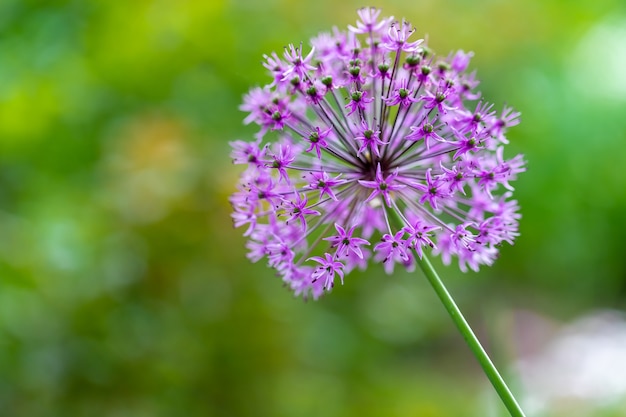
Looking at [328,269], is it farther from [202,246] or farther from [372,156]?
[202,246]

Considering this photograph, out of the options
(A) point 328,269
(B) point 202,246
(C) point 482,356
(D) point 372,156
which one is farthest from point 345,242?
(B) point 202,246

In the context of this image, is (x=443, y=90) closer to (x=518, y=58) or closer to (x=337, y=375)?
(x=337, y=375)

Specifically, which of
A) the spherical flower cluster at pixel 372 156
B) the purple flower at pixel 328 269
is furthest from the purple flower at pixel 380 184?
the purple flower at pixel 328 269

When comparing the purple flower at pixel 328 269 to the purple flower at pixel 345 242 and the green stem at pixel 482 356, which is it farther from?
the green stem at pixel 482 356

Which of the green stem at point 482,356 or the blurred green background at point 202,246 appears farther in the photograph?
the blurred green background at point 202,246

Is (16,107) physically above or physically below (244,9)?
below

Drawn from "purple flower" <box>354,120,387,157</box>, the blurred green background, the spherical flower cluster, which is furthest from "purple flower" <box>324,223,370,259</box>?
the blurred green background

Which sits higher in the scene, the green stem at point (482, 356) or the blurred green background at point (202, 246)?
the blurred green background at point (202, 246)

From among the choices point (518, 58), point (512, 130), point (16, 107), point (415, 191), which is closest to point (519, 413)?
point (415, 191)
